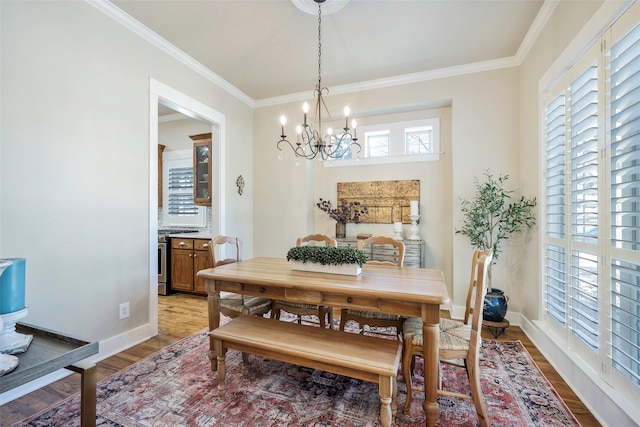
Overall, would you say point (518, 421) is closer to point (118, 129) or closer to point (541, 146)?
point (541, 146)

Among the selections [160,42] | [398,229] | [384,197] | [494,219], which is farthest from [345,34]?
[494,219]

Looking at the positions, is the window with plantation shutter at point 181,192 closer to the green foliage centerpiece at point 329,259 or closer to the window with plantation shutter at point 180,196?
the window with plantation shutter at point 180,196

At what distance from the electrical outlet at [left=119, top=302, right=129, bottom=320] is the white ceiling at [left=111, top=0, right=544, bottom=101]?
105 inches

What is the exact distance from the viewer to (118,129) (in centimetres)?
252

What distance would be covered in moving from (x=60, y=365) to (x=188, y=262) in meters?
3.23

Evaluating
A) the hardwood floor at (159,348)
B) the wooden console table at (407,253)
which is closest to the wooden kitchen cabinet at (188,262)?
the hardwood floor at (159,348)

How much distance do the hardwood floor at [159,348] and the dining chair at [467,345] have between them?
0.71m

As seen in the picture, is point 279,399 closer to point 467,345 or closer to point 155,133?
point 467,345

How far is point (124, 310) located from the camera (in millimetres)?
2580

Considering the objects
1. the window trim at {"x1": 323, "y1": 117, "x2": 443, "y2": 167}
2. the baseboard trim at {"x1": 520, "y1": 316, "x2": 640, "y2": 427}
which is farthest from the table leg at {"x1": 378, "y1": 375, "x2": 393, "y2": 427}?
the window trim at {"x1": 323, "y1": 117, "x2": 443, "y2": 167}

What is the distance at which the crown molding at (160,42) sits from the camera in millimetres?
2379

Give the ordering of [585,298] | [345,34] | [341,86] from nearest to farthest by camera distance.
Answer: [585,298], [345,34], [341,86]

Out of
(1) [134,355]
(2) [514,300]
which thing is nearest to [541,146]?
(2) [514,300]

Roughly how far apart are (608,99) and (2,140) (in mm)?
3774
